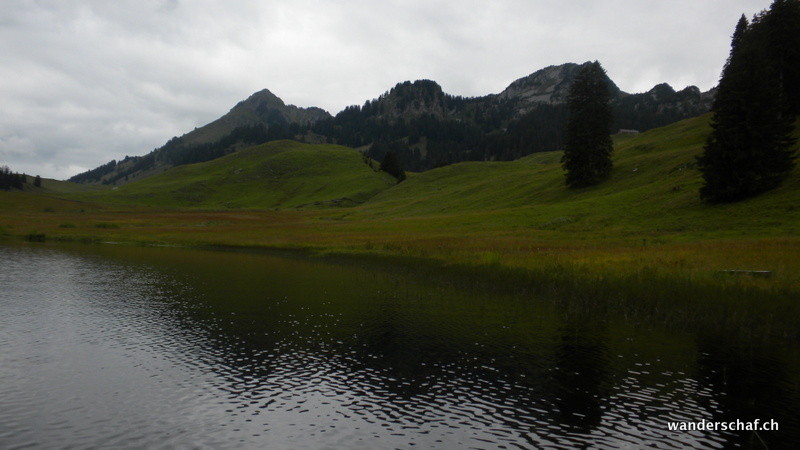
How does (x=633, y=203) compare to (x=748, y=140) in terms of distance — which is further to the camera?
(x=633, y=203)

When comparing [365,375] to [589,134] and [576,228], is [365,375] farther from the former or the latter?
[589,134]

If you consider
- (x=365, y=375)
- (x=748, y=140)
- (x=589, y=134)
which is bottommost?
(x=365, y=375)

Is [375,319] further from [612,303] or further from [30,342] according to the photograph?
[30,342]

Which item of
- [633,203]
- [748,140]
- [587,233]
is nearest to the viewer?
[748,140]

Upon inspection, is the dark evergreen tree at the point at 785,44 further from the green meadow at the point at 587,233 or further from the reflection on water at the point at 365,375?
the reflection on water at the point at 365,375

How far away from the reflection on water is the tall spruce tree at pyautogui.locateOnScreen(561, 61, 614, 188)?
2466 inches

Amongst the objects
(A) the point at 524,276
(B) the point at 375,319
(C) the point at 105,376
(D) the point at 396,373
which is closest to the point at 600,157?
(A) the point at 524,276

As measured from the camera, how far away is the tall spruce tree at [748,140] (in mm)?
51188

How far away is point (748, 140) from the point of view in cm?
5197

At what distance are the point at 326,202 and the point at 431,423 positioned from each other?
151m

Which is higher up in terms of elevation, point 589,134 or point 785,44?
point 785,44

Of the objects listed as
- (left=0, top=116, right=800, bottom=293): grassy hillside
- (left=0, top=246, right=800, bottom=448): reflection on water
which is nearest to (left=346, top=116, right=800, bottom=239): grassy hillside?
(left=0, top=116, right=800, bottom=293): grassy hillside

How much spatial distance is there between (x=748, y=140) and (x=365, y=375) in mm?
55700

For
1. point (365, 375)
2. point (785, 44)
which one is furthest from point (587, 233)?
point (785, 44)
